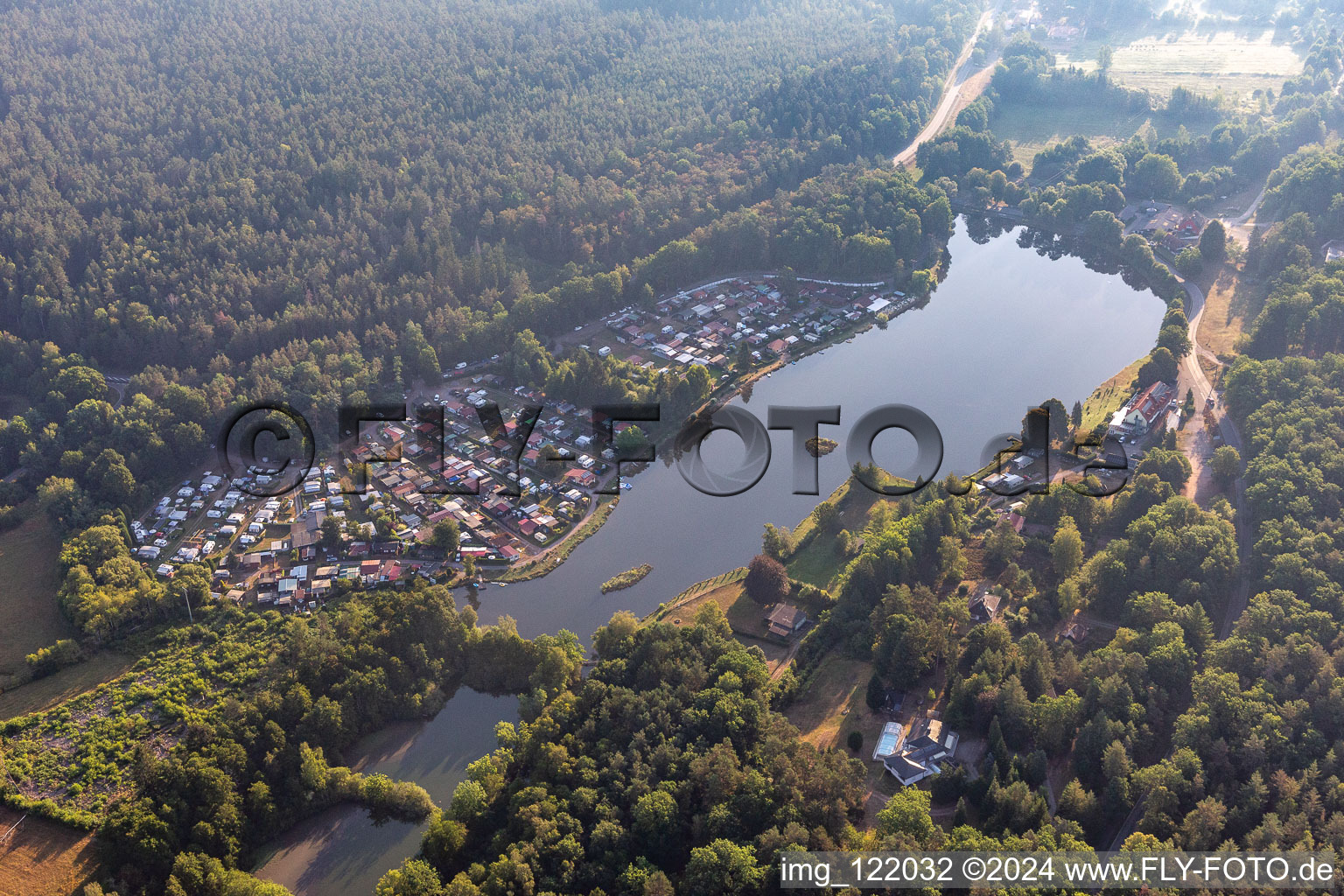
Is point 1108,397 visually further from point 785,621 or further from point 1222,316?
point 785,621

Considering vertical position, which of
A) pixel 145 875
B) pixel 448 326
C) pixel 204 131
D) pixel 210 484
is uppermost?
pixel 204 131

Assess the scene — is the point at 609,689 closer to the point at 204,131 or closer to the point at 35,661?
the point at 35,661

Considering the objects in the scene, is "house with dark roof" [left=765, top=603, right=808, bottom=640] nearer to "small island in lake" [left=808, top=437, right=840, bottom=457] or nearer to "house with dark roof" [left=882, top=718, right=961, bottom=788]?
"house with dark roof" [left=882, top=718, right=961, bottom=788]

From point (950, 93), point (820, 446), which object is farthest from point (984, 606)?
point (950, 93)

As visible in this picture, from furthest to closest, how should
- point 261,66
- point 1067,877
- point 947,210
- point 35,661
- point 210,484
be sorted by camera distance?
point 261,66 → point 947,210 → point 210,484 → point 35,661 → point 1067,877

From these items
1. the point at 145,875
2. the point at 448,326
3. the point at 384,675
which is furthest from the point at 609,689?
the point at 448,326

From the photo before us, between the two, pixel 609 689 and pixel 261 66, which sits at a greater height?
pixel 261 66

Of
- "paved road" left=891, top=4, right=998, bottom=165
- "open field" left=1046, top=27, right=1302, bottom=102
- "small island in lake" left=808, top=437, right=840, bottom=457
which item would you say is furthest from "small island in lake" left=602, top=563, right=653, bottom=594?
"open field" left=1046, top=27, right=1302, bottom=102
